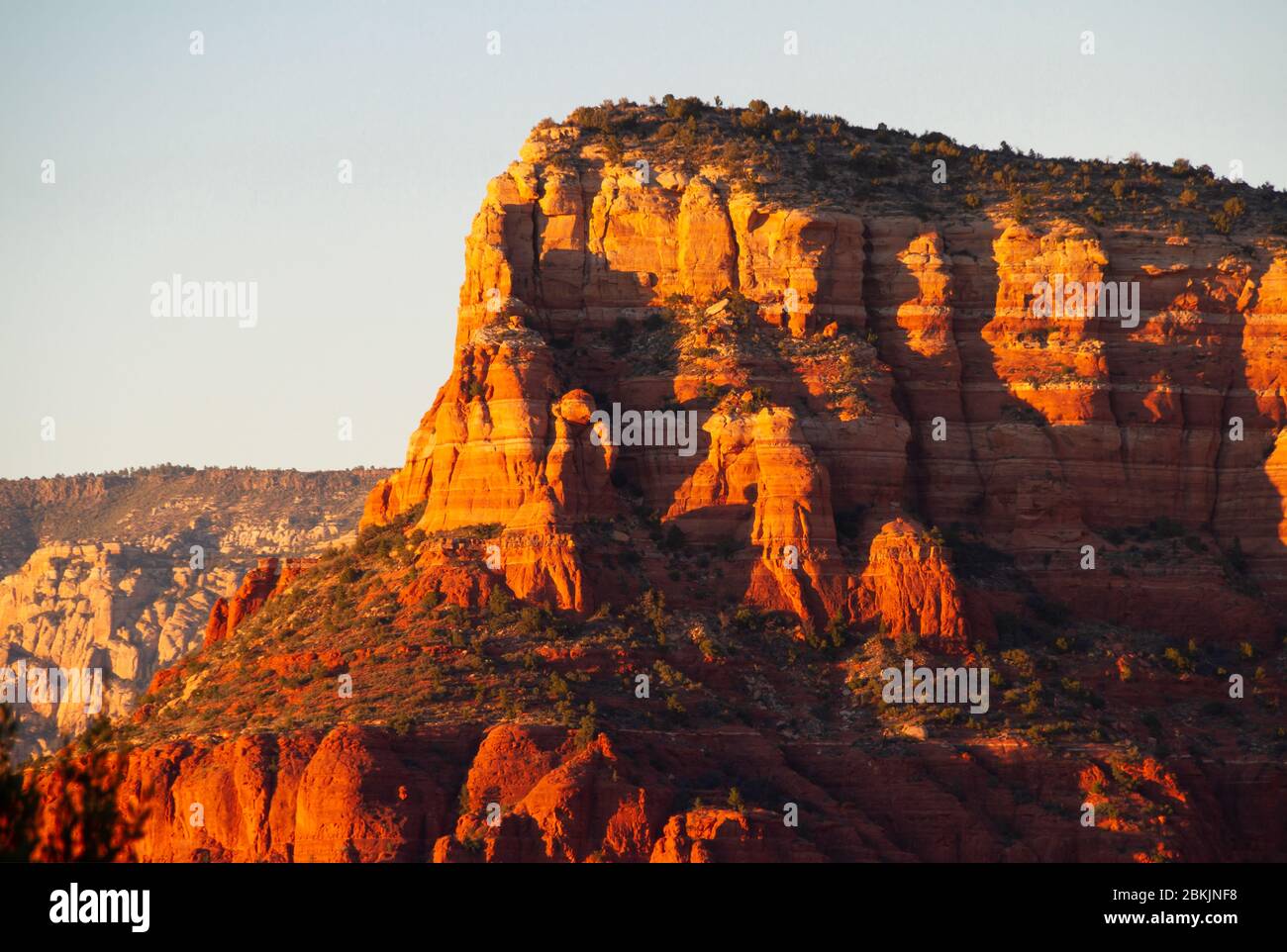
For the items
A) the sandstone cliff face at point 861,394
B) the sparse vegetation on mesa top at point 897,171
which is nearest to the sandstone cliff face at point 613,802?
the sandstone cliff face at point 861,394

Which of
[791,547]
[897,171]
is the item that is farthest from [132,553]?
[791,547]

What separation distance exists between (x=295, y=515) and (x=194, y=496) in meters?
11.3

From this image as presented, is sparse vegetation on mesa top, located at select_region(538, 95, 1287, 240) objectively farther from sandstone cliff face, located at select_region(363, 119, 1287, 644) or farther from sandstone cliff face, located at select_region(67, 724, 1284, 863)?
sandstone cliff face, located at select_region(67, 724, 1284, 863)

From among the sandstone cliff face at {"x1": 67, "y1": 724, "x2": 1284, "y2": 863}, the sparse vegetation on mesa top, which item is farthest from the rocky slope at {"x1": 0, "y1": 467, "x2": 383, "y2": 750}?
the sandstone cliff face at {"x1": 67, "y1": 724, "x2": 1284, "y2": 863}

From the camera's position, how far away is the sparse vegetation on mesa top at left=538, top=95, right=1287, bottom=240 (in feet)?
340

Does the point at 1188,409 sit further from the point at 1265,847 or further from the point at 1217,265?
the point at 1265,847

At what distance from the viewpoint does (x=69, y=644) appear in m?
164

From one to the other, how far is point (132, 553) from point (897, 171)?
78.5 m

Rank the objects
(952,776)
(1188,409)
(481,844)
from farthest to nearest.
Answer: (1188,409)
(952,776)
(481,844)

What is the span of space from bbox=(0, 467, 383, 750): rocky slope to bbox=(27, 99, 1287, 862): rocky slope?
51.1 metres

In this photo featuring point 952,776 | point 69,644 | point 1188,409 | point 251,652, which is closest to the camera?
point 952,776

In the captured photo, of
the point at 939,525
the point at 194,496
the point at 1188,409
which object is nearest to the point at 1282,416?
the point at 1188,409

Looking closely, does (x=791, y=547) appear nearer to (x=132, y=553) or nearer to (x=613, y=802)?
(x=613, y=802)

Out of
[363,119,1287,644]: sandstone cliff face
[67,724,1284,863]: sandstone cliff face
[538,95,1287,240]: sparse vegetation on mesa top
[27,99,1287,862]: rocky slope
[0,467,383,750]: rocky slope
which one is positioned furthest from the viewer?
[0,467,383,750]: rocky slope
